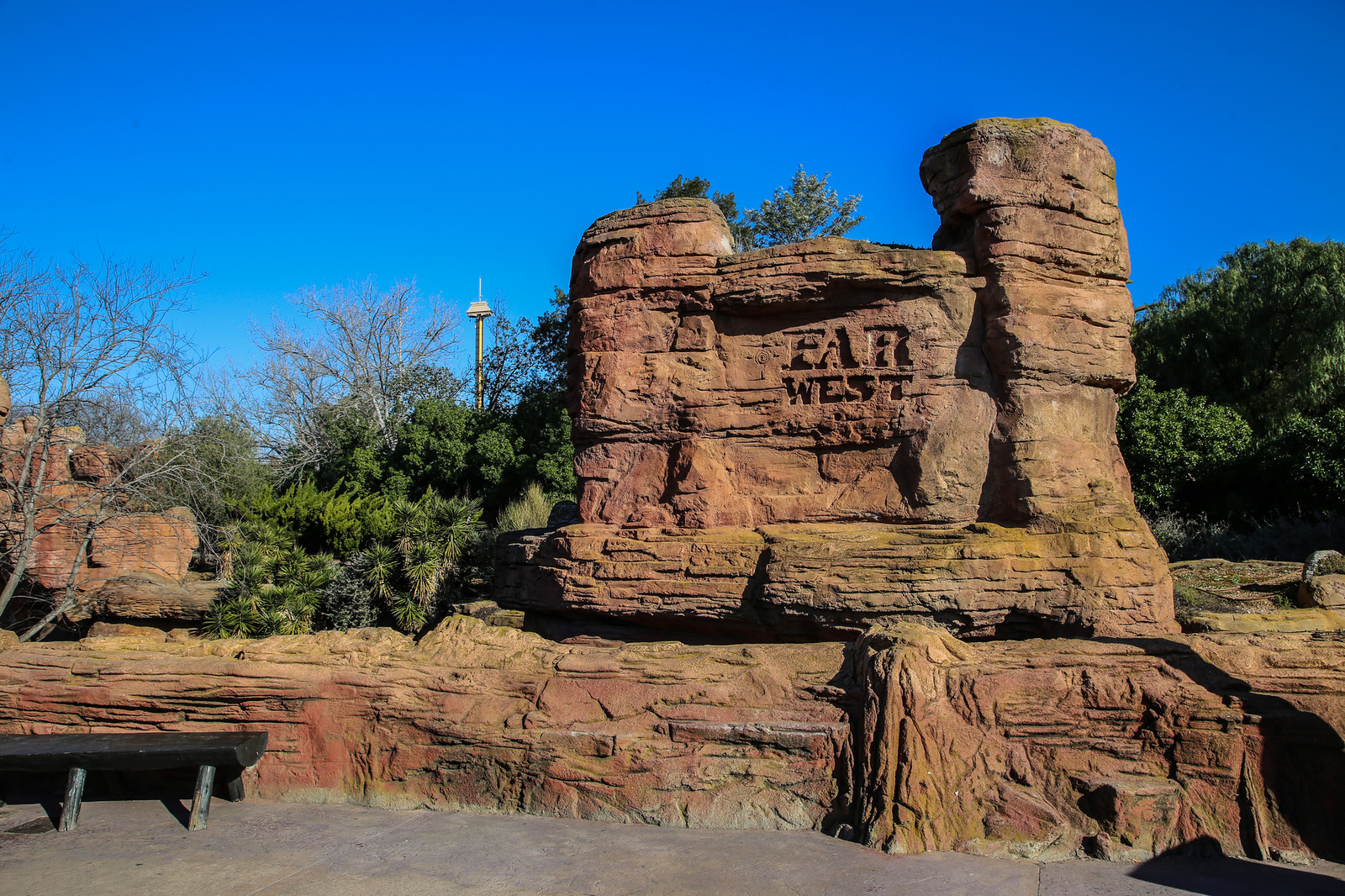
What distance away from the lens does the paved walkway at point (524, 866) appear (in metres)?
4.44

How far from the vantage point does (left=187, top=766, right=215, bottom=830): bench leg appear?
5.37 metres

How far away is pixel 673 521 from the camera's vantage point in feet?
28.4

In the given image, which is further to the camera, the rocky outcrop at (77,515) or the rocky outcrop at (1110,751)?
the rocky outcrop at (77,515)

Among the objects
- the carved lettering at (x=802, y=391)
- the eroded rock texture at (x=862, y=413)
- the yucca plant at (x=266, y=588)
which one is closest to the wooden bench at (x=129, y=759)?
the eroded rock texture at (x=862, y=413)

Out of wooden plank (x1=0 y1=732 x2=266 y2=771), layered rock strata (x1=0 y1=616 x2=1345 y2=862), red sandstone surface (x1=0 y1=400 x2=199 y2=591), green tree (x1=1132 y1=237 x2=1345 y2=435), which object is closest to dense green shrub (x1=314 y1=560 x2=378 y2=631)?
red sandstone surface (x1=0 y1=400 x2=199 y2=591)

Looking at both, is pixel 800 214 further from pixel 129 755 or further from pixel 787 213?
pixel 129 755

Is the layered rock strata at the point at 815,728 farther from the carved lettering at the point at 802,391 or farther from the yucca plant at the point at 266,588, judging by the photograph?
the yucca plant at the point at 266,588

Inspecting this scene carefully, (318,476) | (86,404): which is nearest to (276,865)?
(86,404)

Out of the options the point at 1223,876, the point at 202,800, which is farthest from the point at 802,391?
the point at 202,800

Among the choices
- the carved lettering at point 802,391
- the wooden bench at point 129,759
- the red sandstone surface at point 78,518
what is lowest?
the wooden bench at point 129,759

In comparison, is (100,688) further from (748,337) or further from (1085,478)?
(1085,478)

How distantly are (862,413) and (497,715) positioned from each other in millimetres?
4577

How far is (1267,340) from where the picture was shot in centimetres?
2039

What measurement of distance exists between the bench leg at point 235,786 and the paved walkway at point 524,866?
42 cm
